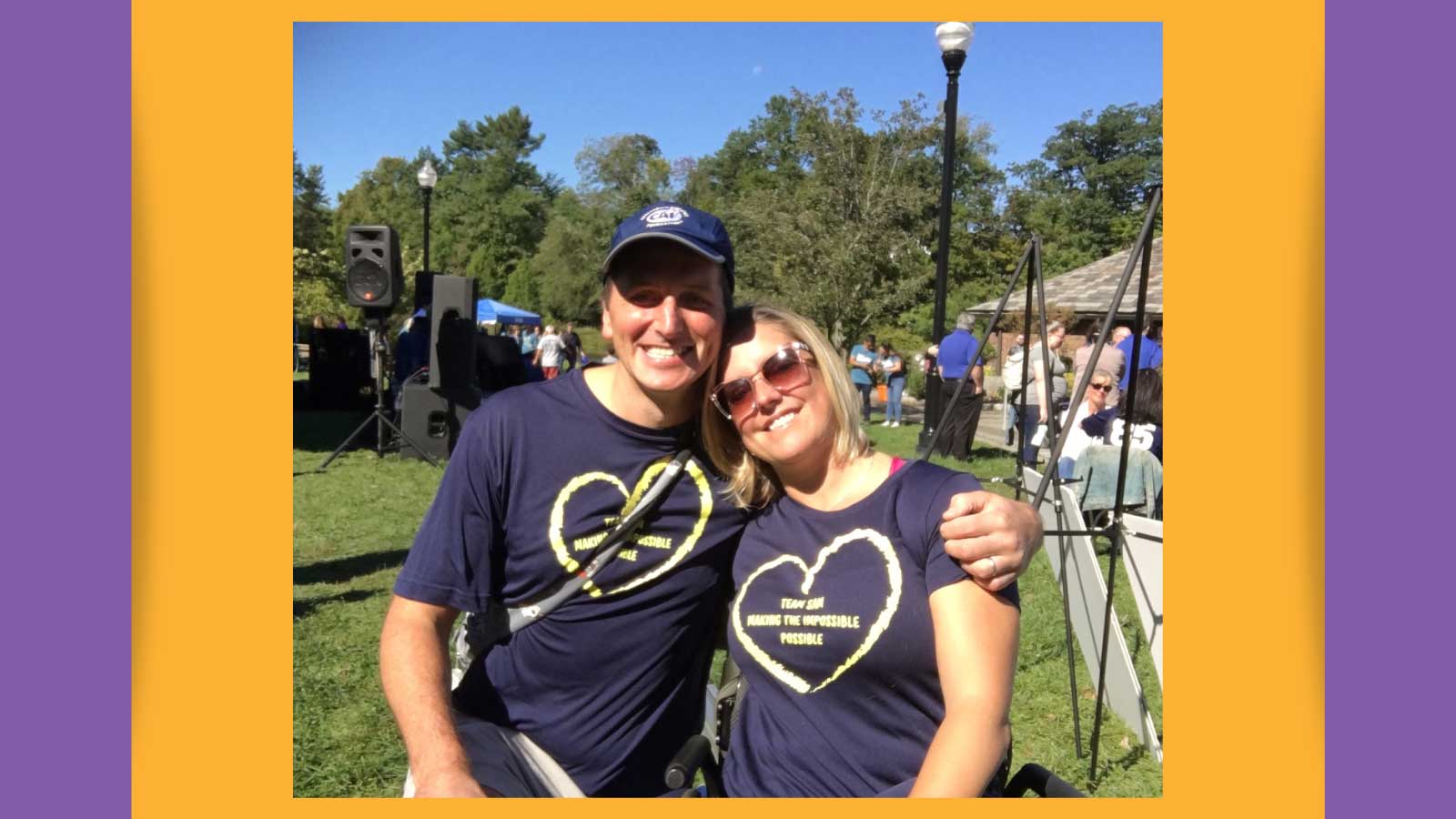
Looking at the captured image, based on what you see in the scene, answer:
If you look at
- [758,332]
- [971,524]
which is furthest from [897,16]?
[971,524]

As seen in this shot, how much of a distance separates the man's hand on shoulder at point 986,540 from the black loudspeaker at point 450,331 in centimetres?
977

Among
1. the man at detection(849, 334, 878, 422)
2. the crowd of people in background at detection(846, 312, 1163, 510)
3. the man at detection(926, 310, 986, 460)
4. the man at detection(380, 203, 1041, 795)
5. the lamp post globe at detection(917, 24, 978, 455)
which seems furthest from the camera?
the man at detection(849, 334, 878, 422)

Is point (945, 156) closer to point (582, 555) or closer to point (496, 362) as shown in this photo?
point (582, 555)

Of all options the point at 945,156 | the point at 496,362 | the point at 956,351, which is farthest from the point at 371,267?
the point at 956,351

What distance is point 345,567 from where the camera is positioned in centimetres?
676

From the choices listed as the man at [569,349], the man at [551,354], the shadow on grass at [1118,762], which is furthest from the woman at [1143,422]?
the man at [569,349]

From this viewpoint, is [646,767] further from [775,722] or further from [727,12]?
[727,12]

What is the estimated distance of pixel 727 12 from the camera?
166cm

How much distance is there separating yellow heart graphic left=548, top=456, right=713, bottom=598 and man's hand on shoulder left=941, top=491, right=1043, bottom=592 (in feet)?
1.77

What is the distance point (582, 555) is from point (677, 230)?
27.5 inches

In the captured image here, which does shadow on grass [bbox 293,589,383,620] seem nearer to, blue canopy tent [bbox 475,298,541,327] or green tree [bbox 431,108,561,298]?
blue canopy tent [bbox 475,298,541,327]

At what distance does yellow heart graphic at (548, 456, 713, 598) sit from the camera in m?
1.86

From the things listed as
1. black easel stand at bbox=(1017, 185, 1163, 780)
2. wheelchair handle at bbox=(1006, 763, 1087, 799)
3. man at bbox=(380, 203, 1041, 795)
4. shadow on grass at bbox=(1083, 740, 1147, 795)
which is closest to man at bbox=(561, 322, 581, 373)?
shadow on grass at bbox=(1083, 740, 1147, 795)
